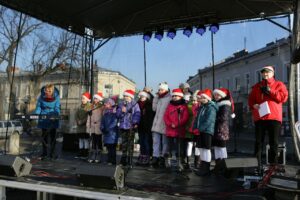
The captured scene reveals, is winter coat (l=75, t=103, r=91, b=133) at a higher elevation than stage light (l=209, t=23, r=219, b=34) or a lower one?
lower

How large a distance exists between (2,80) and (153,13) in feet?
68.8

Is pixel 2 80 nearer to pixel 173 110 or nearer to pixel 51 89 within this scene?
pixel 51 89

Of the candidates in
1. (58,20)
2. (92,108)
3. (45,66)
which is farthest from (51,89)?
(45,66)

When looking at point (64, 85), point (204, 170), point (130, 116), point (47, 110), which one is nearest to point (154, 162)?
point (130, 116)

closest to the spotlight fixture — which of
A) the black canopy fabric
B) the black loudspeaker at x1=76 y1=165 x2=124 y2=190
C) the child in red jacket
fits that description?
the black canopy fabric

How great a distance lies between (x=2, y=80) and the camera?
26.7 meters

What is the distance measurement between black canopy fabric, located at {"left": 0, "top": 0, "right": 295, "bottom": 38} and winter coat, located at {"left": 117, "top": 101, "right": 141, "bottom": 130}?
10.4ft

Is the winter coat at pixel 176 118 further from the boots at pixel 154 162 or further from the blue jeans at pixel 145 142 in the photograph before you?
the blue jeans at pixel 145 142

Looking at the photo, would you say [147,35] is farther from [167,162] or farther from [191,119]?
[167,162]

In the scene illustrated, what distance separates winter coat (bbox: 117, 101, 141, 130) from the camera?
6.37 meters

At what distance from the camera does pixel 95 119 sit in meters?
7.08

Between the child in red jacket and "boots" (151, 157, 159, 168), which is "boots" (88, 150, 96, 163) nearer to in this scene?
"boots" (151, 157, 159, 168)

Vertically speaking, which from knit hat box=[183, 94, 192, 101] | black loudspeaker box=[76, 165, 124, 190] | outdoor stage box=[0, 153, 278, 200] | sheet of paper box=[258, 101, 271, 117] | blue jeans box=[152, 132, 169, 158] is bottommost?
outdoor stage box=[0, 153, 278, 200]

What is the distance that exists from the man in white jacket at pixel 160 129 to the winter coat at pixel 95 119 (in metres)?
1.30
